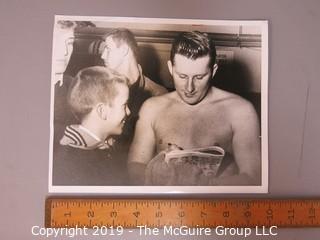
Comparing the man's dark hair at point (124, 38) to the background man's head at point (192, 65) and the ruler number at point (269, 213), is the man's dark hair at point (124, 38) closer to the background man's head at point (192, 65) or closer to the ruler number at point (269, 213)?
the background man's head at point (192, 65)

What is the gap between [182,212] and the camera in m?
0.70

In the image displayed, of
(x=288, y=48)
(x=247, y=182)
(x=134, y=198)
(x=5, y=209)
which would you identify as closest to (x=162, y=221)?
(x=134, y=198)

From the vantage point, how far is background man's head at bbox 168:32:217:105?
2.40ft

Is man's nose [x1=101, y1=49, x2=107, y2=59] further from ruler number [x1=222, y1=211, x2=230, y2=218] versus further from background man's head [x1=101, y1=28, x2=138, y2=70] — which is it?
ruler number [x1=222, y1=211, x2=230, y2=218]

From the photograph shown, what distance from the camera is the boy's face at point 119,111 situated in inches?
28.3

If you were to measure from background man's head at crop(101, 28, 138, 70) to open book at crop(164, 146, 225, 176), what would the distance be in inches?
7.6

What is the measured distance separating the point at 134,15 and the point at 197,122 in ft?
0.77

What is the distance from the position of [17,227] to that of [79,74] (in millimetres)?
293

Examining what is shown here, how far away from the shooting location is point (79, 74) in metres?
0.72

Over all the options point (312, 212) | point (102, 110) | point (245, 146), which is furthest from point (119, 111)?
point (312, 212)

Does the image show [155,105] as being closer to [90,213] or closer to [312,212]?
[90,213]

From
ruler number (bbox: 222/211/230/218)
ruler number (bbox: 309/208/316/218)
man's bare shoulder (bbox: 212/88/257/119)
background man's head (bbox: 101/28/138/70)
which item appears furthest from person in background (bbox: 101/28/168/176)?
ruler number (bbox: 309/208/316/218)

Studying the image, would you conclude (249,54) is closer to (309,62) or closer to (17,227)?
(309,62)

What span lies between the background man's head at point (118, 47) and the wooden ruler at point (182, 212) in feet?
0.83
